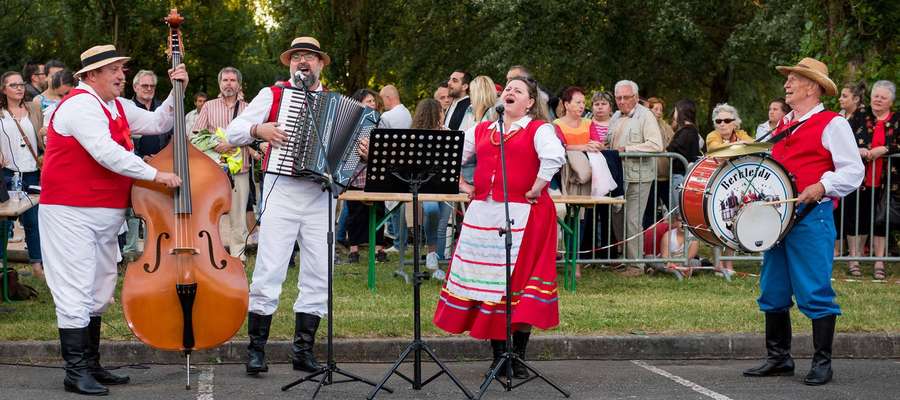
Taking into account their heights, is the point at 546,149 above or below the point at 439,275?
above

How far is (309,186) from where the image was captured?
7898 millimetres

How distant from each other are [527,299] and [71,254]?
2.81 m

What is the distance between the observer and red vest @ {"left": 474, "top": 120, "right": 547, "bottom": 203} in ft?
25.6

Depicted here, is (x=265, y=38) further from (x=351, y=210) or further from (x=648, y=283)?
(x=648, y=283)

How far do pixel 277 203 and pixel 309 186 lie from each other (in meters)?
0.23

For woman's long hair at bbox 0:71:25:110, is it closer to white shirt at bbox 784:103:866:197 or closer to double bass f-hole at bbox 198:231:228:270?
double bass f-hole at bbox 198:231:228:270

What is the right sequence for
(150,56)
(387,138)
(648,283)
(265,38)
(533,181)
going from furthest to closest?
(265,38), (150,56), (648,283), (533,181), (387,138)

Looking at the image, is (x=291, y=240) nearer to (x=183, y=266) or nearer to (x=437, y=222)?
(x=183, y=266)

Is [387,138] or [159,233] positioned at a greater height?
[387,138]

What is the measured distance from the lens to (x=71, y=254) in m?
7.36

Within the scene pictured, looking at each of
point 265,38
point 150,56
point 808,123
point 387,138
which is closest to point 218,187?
point 387,138

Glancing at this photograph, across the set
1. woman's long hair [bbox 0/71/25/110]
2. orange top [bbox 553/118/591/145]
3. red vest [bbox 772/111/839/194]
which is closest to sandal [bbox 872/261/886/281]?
orange top [bbox 553/118/591/145]

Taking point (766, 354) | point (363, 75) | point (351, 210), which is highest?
point (363, 75)

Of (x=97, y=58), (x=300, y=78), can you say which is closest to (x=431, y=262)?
(x=300, y=78)
